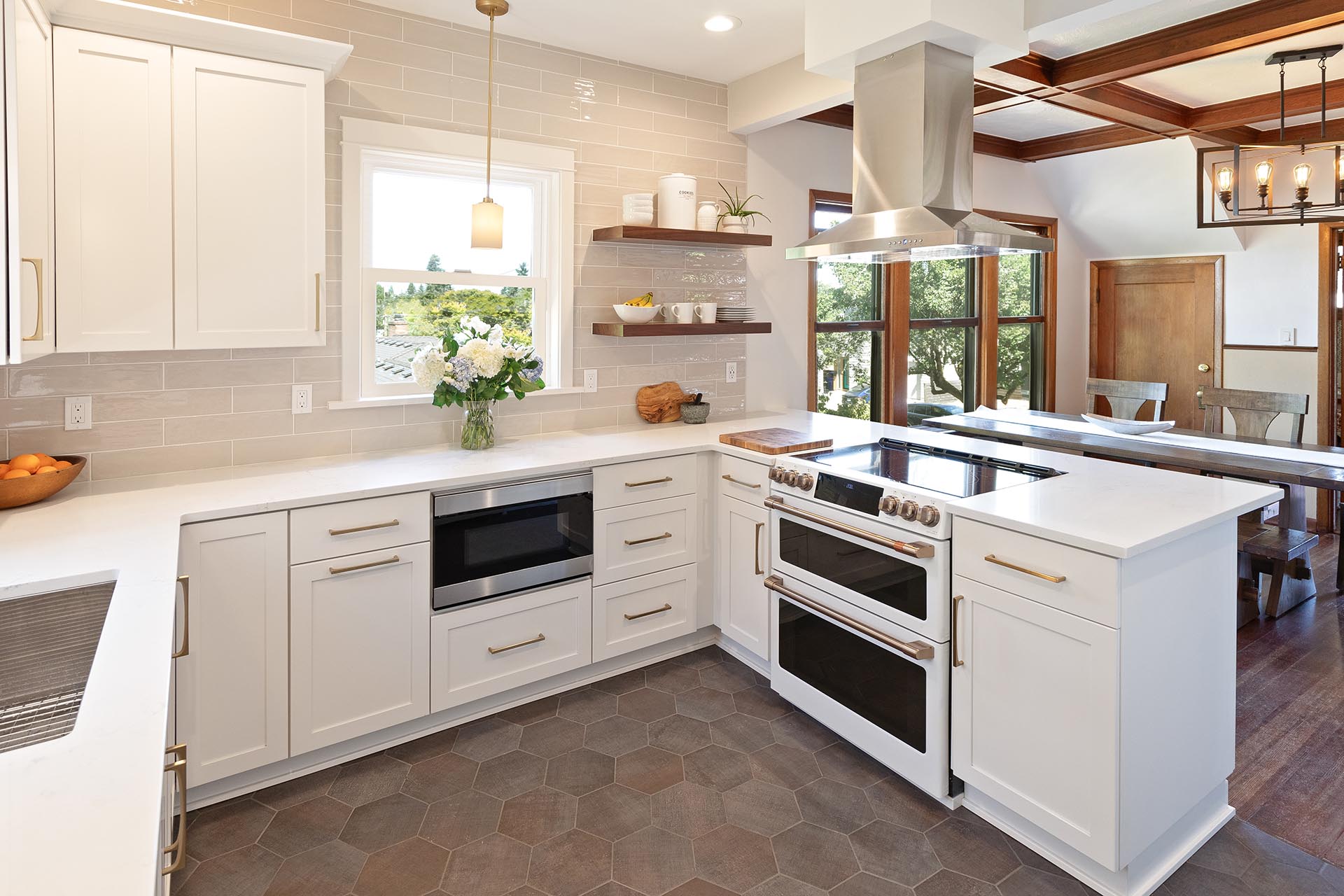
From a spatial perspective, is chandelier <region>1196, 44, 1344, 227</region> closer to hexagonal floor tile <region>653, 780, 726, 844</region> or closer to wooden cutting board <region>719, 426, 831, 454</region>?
wooden cutting board <region>719, 426, 831, 454</region>

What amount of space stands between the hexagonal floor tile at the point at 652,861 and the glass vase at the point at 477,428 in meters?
1.57

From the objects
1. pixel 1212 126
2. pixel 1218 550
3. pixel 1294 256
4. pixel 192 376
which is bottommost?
pixel 1218 550

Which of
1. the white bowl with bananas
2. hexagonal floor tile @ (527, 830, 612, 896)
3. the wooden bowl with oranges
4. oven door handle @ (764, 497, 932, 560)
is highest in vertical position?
the white bowl with bananas

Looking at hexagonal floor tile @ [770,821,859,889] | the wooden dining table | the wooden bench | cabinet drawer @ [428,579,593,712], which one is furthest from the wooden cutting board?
the wooden bench

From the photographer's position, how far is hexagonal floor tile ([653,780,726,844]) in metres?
2.23

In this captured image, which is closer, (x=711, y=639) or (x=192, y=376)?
(x=192, y=376)

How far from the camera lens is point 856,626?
250 cm

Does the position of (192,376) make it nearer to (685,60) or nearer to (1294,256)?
(685,60)

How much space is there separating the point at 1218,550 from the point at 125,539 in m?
2.82

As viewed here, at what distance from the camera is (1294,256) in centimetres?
506

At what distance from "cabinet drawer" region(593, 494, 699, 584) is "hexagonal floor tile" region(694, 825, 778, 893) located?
1094 millimetres

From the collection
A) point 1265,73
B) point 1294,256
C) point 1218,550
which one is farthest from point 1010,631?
point 1294,256

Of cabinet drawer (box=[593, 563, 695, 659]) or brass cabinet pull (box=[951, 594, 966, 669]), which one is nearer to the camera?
brass cabinet pull (box=[951, 594, 966, 669])

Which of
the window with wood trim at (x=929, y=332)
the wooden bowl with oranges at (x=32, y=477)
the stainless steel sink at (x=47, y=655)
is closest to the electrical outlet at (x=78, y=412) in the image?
the wooden bowl with oranges at (x=32, y=477)
